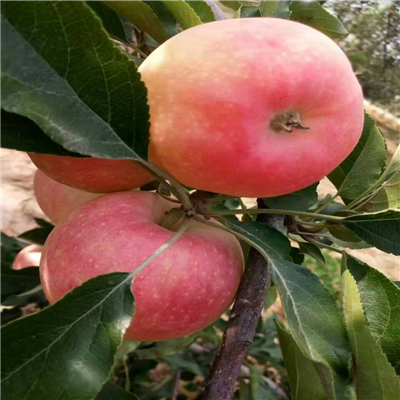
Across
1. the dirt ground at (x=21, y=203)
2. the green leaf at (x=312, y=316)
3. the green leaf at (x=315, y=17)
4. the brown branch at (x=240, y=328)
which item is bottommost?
the dirt ground at (x=21, y=203)

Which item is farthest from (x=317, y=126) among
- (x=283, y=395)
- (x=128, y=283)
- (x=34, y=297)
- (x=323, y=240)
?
(x=283, y=395)

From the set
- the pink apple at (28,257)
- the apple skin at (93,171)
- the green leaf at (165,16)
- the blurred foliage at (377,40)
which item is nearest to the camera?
the apple skin at (93,171)

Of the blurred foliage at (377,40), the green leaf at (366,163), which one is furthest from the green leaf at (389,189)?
the blurred foliage at (377,40)

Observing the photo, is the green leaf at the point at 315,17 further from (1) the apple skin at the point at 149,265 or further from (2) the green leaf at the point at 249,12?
(1) the apple skin at the point at 149,265

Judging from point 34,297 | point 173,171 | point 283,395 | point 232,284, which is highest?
point 173,171

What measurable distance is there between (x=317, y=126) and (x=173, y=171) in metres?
0.13

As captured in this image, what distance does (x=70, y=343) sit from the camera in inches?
17.1

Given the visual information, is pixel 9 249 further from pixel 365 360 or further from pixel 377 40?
pixel 377 40

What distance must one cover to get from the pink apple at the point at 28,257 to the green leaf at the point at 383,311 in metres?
0.75

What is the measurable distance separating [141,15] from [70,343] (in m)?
0.34

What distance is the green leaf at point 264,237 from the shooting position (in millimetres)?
539

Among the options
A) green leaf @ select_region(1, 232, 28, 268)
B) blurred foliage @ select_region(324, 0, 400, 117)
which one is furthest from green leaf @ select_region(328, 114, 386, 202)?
blurred foliage @ select_region(324, 0, 400, 117)

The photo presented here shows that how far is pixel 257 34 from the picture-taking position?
0.43 m

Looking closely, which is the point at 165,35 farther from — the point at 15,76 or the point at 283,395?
the point at 283,395
